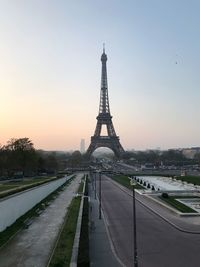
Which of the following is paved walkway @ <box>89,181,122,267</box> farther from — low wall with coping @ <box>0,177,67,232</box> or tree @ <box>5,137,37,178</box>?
tree @ <box>5,137,37,178</box>

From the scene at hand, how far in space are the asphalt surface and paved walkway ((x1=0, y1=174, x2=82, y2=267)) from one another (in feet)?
14.1

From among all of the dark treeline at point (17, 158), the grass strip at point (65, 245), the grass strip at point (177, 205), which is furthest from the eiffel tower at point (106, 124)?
the grass strip at point (65, 245)

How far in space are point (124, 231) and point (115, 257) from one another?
8.76 metres

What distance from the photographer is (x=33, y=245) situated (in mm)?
26484

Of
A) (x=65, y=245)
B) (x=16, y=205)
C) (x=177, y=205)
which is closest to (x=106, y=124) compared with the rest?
(x=177, y=205)

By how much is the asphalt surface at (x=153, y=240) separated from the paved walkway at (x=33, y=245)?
4303 mm

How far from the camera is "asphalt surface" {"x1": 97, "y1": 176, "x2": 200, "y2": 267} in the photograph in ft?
79.9

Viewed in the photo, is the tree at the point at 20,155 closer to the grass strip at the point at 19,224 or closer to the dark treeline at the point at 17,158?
the dark treeline at the point at 17,158

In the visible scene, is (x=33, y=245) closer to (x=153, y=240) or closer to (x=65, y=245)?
(x=65, y=245)

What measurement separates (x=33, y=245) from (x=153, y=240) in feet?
27.8

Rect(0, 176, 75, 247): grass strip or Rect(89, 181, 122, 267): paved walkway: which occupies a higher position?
Rect(0, 176, 75, 247): grass strip

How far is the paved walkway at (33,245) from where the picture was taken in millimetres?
22375

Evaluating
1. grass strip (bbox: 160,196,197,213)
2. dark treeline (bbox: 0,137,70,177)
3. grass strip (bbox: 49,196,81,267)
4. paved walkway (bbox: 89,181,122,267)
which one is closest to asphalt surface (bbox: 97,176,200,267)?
paved walkway (bbox: 89,181,122,267)

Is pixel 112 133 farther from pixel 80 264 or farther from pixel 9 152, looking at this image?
pixel 80 264
